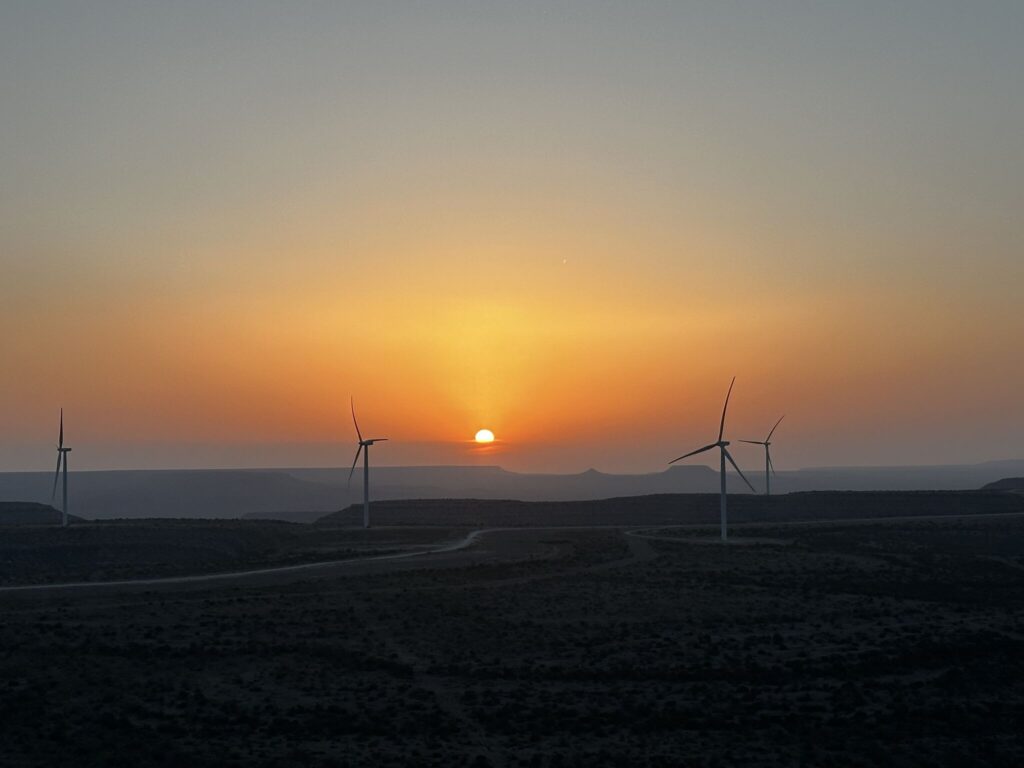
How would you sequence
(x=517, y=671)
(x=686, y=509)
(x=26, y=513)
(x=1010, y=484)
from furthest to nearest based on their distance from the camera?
(x=1010, y=484) < (x=686, y=509) < (x=26, y=513) < (x=517, y=671)

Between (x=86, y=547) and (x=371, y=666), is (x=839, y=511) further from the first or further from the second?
(x=371, y=666)

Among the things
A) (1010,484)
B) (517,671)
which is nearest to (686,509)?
(1010,484)

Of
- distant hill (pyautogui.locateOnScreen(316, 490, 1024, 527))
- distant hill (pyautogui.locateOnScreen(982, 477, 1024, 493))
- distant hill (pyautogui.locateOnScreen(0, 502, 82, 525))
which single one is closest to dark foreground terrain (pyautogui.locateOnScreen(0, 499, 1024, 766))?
distant hill (pyautogui.locateOnScreen(316, 490, 1024, 527))

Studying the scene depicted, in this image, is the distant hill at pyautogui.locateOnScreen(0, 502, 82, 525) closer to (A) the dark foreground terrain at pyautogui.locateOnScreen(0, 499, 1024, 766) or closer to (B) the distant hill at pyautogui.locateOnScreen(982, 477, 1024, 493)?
(A) the dark foreground terrain at pyautogui.locateOnScreen(0, 499, 1024, 766)

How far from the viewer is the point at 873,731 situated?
3288cm

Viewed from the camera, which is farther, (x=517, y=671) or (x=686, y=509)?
(x=686, y=509)

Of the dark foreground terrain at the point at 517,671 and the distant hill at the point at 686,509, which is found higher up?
the distant hill at the point at 686,509

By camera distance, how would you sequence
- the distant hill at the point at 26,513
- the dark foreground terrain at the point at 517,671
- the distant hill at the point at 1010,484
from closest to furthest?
the dark foreground terrain at the point at 517,671 → the distant hill at the point at 26,513 → the distant hill at the point at 1010,484

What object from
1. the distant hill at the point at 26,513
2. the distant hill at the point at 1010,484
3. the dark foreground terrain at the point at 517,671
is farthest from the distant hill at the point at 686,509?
the dark foreground terrain at the point at 517,671

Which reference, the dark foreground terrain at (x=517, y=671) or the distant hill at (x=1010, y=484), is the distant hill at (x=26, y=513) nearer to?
the dark foreground terrain at (x=517, y=671)

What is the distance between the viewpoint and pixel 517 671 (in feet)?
127

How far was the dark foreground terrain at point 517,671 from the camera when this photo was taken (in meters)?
31.0

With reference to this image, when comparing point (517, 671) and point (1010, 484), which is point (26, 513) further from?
point (1010, 484)

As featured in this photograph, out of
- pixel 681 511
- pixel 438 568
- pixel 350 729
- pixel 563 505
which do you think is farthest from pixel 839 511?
pixel 350 729
